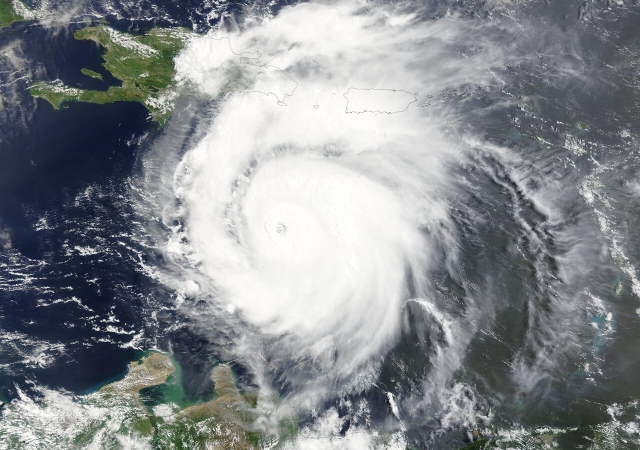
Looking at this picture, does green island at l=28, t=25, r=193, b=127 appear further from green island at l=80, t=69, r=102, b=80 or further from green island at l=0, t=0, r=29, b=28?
green island at l=0, t=0, r=29, b=28

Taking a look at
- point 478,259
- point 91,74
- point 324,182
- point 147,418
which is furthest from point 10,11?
point 478,259

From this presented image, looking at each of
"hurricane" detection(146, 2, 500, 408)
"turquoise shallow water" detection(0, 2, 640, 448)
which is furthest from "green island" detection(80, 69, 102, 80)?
"hurricane" detection(146, 2, 500, 408)

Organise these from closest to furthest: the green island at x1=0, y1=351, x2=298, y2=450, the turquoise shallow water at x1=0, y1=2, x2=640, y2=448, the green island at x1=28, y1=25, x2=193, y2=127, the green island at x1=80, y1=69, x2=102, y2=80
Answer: the turquoise shallow water at x1=0, y1=2, x2=640, y2=448
the green island at x1=0, y1=351, x2=298, y2=450
the green island at x1=28, y1=25, x2=193, y2=127
the green island at x1=80, y1=69, x2=102, y2=80

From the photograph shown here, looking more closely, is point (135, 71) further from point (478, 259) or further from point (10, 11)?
point (478, 259)

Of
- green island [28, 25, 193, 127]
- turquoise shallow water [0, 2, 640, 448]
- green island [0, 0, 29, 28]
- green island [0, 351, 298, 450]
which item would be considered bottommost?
green island [0, 351, 298, 450]

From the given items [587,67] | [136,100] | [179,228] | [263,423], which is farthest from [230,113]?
[587,67]

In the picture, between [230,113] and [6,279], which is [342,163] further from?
[6,279]

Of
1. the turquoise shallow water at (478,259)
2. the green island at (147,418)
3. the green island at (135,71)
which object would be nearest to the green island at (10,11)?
the green island at (135,71)
